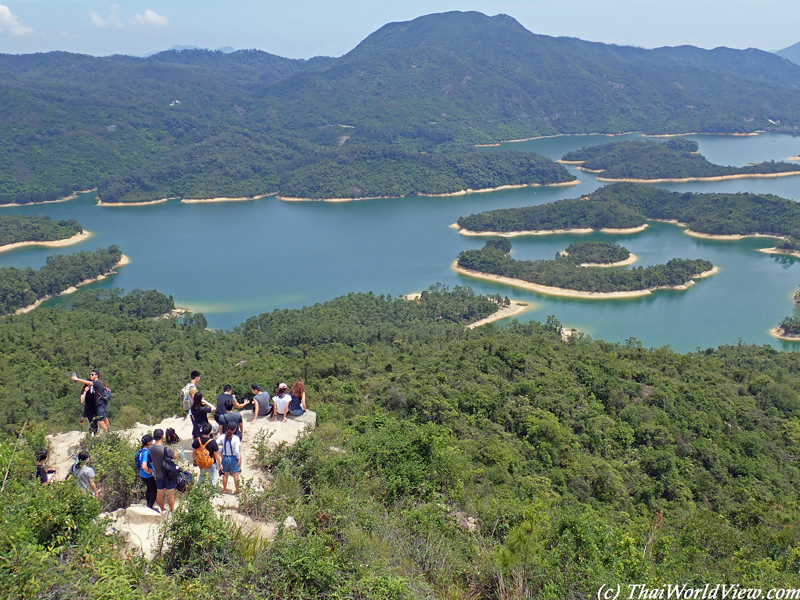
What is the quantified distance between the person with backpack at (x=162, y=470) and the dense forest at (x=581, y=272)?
50.3 metres

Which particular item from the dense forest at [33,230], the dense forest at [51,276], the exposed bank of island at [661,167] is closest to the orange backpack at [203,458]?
the dense forest at [51,276]

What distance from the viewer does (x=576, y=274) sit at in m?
56.2

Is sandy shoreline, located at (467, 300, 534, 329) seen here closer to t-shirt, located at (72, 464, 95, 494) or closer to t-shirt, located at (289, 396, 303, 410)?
t-shirt, located at (289, 396, 303, 410)

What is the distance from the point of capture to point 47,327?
103 feet

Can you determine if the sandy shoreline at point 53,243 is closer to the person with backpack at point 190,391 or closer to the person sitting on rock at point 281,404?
the person sitting on rock at point 281,404

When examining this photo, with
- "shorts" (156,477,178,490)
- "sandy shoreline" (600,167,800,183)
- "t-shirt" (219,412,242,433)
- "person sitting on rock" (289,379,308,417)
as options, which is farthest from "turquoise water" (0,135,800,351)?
"shorts" (156,477,178,490)

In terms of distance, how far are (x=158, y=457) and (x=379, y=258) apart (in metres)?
58.1

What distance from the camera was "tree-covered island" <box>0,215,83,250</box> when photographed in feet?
234

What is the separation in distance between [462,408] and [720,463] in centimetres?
738

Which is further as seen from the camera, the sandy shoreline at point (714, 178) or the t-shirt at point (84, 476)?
the sandy shoreline at point (714, 178)

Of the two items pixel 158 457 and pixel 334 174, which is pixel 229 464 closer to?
pixel 158 457

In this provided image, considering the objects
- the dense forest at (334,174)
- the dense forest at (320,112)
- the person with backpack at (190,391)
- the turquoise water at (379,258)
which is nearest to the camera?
the person with backpack at (190,391)

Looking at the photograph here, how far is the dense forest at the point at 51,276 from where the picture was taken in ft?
167

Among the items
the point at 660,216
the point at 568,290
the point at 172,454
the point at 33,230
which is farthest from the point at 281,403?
the point at 660,216
